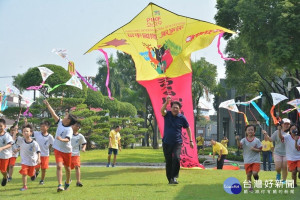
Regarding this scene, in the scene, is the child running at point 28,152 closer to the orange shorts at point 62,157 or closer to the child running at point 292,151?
the orange shorts at point 62,157

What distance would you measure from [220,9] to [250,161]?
51.0 ft

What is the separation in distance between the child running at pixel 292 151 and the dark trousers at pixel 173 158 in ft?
8.07

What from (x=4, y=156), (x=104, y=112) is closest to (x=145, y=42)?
(x=4, y=156)

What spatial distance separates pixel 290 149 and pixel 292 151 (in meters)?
0.07

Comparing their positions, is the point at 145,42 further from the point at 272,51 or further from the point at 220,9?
the point at 220,9

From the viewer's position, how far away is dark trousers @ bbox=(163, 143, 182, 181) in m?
9.27

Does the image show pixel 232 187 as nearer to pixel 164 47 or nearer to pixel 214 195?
pixel 214 195

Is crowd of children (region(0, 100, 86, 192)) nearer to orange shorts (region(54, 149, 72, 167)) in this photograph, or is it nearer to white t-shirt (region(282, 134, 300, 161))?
orange shorts (region(54, 149, 72, 167))

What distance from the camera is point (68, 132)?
8828 millimetres

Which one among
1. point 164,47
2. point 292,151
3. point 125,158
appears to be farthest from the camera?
point 125,158

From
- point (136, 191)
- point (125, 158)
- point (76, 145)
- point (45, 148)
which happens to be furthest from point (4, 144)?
point (125, 158)

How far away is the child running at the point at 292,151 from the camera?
9.40 meters

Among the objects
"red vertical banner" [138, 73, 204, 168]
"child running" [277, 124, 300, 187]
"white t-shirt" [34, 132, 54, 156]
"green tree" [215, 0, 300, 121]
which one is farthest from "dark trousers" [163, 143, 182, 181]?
"green tree" [215, 0, 300, 121]

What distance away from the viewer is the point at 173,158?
30.6 ft
